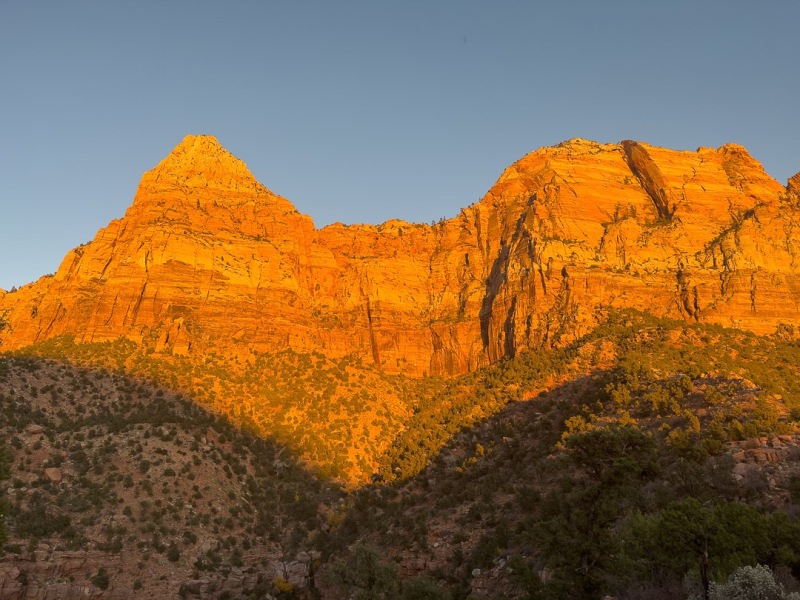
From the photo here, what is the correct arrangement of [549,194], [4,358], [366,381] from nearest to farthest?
[4,358]
[366,381]
[549,194]

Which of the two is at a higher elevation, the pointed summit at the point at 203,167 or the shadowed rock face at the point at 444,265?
the pointed summit at the point at 203,167

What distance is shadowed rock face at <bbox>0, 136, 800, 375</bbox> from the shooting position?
57000 mm

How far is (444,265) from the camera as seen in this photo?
7888 cm

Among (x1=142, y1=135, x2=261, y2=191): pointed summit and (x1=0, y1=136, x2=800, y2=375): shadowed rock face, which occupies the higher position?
(x1=142, y1=135, x2=261, y2=191): pointed summit

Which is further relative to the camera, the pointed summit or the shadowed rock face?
the pointed summit

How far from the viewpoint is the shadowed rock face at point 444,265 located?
57000mm

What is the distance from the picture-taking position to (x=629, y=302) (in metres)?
56.1

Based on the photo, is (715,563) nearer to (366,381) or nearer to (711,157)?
(366,381)

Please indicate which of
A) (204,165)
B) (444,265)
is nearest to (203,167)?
(204,165)

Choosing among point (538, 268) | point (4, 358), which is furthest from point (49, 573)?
point (538, 268)

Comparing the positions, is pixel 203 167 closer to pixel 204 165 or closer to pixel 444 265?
pixel 204 165

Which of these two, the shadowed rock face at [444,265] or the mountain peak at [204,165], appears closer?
the shadowed rock face at [444,265]

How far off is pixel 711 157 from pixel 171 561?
77.5m

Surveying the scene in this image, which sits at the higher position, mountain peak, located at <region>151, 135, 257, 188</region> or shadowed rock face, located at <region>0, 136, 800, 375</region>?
mountain peak, located at <region>151, 135, 257, 188</region>
